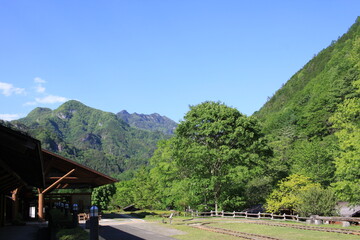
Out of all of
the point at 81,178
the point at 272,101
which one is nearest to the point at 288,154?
the point at 81,178

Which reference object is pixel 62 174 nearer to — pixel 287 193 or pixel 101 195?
pixel 287 193

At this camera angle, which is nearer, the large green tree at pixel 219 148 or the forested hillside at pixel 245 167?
the forested hillside at pixel 245 167

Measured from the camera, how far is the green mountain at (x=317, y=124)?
46.3 meters

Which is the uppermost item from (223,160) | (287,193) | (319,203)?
(223,160)

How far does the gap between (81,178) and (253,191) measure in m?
22.3

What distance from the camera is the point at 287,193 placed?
39688 millimetres

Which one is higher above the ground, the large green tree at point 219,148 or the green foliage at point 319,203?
the large green tree at point 219,148

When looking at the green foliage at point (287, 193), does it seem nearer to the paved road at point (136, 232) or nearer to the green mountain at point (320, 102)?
the paved road at point (136, 232)

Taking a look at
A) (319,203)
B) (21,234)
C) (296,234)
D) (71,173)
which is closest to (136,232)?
(21,234)

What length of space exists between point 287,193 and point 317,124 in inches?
1816

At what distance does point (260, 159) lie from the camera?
39.0 meters

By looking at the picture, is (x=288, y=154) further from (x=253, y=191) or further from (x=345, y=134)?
(x=345, y=134)

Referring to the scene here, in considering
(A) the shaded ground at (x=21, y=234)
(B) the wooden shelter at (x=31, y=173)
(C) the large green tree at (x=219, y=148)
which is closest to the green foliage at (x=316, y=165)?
(C) the large green tree at (x=219, y=148)

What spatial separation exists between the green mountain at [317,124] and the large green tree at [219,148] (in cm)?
815
